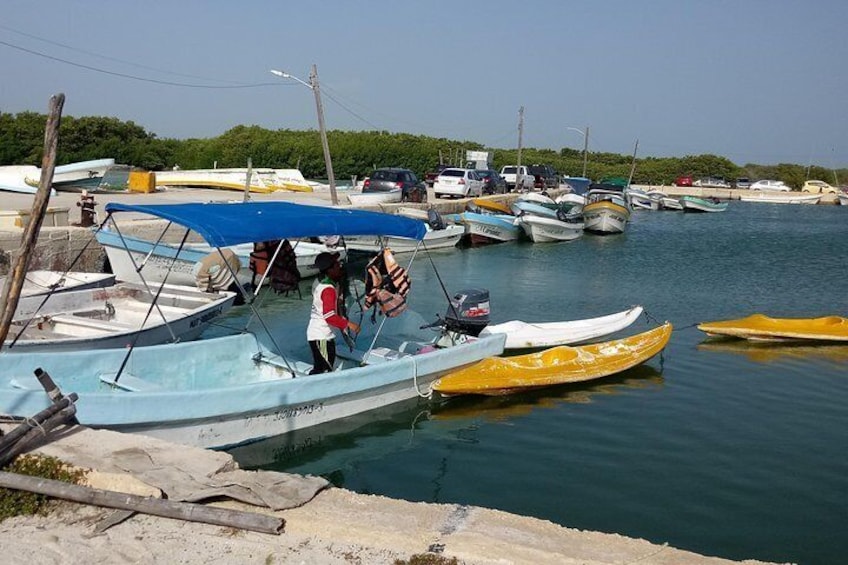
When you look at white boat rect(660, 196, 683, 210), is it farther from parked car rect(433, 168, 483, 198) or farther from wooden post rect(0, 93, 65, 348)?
wooden post rect(0, 93, 65, 348)

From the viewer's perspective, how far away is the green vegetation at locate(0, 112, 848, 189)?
5572cm

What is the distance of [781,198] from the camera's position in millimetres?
81438

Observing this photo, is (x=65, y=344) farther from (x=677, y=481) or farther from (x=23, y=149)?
(x=23, y=149)

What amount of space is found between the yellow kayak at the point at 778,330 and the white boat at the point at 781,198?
70677mm

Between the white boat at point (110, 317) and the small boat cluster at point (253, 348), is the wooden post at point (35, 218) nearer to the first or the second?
the small boat cluster at point (253, 348)

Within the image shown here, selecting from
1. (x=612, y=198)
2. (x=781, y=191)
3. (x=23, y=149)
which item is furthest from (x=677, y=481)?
(x=781, y=191)

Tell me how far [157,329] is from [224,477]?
620 cm

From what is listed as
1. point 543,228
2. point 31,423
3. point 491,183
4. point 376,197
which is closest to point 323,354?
point 31,423

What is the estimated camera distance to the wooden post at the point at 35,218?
264 inches

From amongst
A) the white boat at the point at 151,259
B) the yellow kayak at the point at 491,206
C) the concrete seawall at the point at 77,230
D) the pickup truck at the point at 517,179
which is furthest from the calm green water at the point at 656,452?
the pickup truck at the point at 517,179

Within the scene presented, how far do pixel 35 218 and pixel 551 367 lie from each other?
7654mm

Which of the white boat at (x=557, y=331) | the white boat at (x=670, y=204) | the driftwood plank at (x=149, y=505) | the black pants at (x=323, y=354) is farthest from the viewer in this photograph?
the white boat at (x=670, y=204)

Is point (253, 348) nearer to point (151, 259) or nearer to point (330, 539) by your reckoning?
point (330, 539)

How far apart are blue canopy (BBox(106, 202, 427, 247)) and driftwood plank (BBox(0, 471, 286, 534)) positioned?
3235 mm
